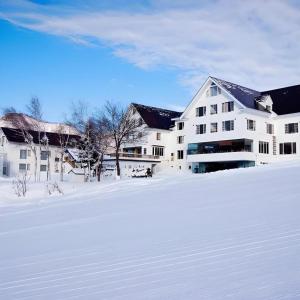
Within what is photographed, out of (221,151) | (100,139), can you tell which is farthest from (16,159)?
(221,151)

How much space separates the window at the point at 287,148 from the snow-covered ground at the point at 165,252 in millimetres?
29286

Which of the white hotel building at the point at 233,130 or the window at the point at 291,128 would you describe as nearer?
the window at the point at 291,128

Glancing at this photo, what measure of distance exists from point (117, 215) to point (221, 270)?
25.1ft

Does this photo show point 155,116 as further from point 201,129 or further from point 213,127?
point 213,127

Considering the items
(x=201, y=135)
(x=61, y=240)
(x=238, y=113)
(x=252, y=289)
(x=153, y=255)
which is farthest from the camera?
(x=201, y=135)

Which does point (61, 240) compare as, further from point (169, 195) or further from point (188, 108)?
point (188, 108)

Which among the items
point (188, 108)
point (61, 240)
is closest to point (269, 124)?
point (188, 108)

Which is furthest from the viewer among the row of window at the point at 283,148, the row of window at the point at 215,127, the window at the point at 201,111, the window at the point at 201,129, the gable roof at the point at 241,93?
the window at the point at 201,111

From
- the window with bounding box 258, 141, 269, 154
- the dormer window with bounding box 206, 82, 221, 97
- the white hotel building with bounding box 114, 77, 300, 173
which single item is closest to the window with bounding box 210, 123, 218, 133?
the white hotel building with bounding box 114, 77, 300, 173

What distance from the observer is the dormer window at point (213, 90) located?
1775 inches

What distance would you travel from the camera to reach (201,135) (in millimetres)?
46281

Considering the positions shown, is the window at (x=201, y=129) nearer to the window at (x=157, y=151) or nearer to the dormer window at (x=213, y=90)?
the dormer window at (x=213, y=90)

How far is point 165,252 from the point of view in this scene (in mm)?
6984

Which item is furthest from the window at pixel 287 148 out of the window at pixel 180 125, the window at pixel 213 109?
the window at pixel 180 125
